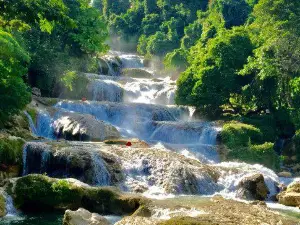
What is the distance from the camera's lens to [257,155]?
28703 mm

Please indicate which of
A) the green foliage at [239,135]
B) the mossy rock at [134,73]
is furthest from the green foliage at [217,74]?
the mossy rock at [134,73]

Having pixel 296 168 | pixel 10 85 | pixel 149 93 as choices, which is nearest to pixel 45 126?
pixel 10 85

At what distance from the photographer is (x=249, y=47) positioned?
36.9 m

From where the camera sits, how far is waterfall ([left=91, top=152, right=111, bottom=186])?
20425 mm

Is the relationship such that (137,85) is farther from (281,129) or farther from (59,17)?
(59,17)

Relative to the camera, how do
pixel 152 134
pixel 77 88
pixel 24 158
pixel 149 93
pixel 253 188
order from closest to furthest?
pixel 253 188 < pixel 24 158 < pixel 152 134 < pixel 77 88 < pixel 149 93

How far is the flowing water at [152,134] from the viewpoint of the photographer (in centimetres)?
2097

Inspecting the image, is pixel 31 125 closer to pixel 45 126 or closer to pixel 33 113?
pixel 45 126

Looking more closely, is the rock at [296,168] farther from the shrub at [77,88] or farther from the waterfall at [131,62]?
the waterfall at [131,62]

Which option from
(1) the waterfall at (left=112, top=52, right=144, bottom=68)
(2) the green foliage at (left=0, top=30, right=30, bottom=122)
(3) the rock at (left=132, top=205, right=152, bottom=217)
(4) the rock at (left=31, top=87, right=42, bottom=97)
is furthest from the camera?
(1) the waterfall at (left=112, top=52, right=144, bottom=68)

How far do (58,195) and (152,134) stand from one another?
650 inches

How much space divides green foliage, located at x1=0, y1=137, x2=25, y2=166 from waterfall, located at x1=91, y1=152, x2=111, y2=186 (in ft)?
11.5

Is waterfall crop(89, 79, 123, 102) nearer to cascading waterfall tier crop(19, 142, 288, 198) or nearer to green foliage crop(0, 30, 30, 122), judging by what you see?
green foliage crop(0, 30, 30, 122)

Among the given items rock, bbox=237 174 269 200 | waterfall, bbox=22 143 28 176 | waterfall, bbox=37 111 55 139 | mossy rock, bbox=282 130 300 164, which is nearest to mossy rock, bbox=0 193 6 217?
waterfall, bbox=22 143 28 176
